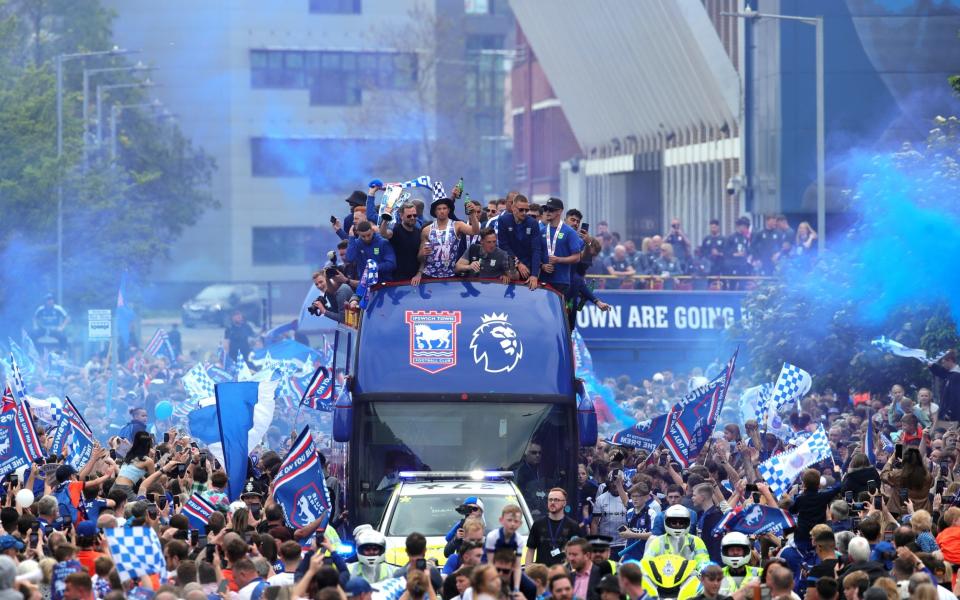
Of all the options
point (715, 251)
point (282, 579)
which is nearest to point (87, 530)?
point (282, 579)

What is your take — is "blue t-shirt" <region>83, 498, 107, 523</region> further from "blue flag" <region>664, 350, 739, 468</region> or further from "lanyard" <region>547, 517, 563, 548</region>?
"blue flag" <region>664, 350, 739, 468</region>

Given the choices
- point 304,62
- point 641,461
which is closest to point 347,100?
point 304,62

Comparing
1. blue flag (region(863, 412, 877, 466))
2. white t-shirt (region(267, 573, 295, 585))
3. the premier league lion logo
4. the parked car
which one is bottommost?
the parked car

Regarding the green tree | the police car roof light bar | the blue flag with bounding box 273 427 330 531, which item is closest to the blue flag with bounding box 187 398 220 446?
the police car roof light bar

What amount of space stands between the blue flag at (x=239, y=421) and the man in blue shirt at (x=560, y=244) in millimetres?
3027

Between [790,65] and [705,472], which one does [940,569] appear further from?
[790,65]

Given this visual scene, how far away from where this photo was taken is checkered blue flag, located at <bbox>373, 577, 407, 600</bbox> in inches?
523

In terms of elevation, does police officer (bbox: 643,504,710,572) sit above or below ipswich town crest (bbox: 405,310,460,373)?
below

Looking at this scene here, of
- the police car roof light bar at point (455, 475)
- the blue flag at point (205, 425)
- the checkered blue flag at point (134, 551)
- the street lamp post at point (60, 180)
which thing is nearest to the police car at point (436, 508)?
the police car roof light bar at point (455, 475)

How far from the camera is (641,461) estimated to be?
22297mm

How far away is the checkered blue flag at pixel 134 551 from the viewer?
44.8 feet

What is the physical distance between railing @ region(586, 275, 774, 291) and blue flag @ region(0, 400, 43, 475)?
19.8 metres

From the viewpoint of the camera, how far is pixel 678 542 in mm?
14852

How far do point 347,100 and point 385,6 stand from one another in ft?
13.9
